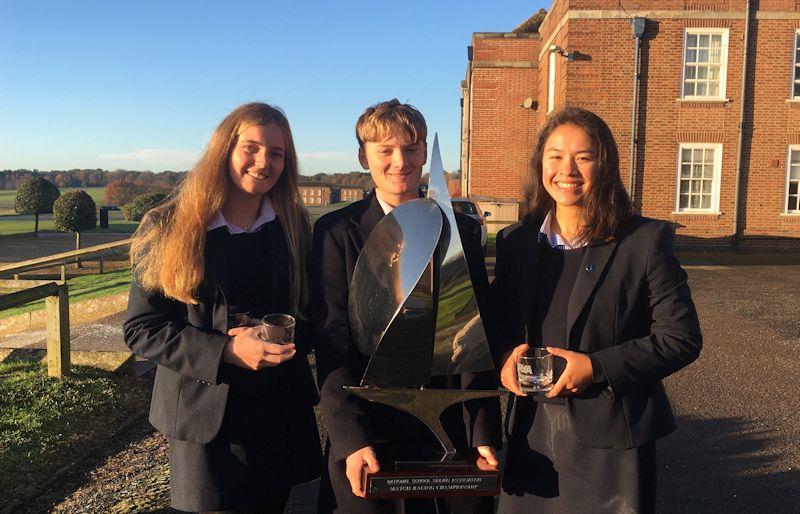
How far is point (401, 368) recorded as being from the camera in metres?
2.03

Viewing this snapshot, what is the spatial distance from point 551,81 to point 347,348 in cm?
1964

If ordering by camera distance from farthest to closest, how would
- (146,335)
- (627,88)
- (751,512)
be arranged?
1. (627,88)
2. (751,512)
3. (146,335)

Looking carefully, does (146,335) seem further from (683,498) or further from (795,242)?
(795,242)

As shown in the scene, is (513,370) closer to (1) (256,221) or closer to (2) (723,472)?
(1) (256,221)

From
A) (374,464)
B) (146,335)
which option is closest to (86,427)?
(146,335)

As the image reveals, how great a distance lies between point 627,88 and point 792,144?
4.70 meters

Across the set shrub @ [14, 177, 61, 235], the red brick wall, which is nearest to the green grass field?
shrub @ [14, 177, 61, 235]

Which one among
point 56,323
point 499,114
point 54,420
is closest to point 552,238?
point 54,420

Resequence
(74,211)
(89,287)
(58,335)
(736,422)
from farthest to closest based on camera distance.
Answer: (74,211) → (89,287) → (58,335) → (736,422)

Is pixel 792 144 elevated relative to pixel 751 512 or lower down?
elevated

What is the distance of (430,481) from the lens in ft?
6.28

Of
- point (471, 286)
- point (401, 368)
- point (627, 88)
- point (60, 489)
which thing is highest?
point (627, 88)

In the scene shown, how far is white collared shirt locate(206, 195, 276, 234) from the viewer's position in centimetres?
233

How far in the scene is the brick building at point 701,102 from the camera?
1717 centimetres
